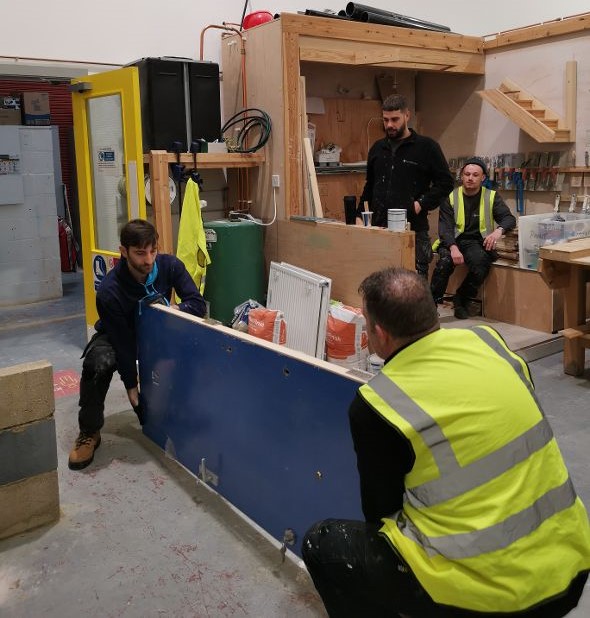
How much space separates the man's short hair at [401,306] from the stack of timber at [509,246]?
4094 mm

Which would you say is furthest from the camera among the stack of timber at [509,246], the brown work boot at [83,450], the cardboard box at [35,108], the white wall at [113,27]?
the cardboard box at [35,108]

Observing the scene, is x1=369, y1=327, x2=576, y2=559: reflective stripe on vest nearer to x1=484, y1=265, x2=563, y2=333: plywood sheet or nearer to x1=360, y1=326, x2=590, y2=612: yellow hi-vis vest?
x1=360, y1=326, x2=590, y2=612: yellow hi-vis vest

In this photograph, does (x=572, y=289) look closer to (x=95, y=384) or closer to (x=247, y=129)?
(x=247, y=129)

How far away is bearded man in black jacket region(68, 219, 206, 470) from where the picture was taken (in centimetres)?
318

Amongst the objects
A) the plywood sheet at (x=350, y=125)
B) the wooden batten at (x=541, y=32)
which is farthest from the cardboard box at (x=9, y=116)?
the wooden batten at (x=541, y=32)

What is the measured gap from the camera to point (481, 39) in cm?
601

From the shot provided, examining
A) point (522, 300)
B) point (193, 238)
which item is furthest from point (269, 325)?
point (522, 300)

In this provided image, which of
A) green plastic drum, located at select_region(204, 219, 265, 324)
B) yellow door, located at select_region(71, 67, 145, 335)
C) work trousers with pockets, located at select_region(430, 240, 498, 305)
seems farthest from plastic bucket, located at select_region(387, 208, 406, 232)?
yellow door, located at select_region(71, 67, 145, 335)

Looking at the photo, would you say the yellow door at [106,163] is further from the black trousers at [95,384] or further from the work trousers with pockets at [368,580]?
the work trousers with pockets at [368,580]

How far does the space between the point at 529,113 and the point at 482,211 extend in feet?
3.15

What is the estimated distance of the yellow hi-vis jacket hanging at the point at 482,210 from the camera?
532cm

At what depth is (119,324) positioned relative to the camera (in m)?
3.22

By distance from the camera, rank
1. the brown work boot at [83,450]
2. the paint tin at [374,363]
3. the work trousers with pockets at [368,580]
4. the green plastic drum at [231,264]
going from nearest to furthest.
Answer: the work trousers with pockets at [368,580] → the brown work boot at [83,450] → the paint tin at [374,363] → the green plastic drum at [231,264]

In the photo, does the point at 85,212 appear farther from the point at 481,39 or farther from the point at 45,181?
the point at 481,39
